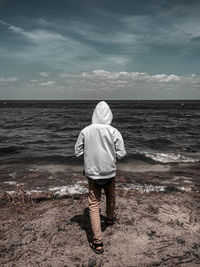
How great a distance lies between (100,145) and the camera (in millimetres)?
4055

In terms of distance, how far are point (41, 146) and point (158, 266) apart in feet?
43.7

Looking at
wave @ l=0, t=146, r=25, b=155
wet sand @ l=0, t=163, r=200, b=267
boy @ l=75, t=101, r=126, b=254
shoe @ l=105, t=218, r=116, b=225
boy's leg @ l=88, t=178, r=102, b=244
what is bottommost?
wave @ l=0, t=146, r=25, b=155

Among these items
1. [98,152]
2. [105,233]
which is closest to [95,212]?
[105,233]

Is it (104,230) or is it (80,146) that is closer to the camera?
(80,146)

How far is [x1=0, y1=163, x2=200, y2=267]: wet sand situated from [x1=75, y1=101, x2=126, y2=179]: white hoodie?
1442mm

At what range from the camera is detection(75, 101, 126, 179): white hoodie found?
405cm

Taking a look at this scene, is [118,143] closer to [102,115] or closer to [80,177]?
[102,115]

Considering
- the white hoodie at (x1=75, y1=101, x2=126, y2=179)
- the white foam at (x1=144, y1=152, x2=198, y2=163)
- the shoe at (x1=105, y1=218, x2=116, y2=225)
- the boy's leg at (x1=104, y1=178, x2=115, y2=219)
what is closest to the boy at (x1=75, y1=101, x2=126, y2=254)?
the white hoodie at (x1=75, y1=101, x2=126, y2=179)

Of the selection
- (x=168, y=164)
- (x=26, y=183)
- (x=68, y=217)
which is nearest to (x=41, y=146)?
(x=26, y=183)

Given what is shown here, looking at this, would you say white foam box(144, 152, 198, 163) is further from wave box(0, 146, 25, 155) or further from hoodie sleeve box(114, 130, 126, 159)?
hoodie sleeve box(114, 130, 126, 159)

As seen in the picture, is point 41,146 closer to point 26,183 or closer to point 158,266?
point 26,183

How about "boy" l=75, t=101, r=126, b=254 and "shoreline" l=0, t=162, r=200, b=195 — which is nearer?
"boy" l=75, t=101, r=126, b=254

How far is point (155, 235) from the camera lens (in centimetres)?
461

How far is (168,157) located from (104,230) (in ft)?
30.8
